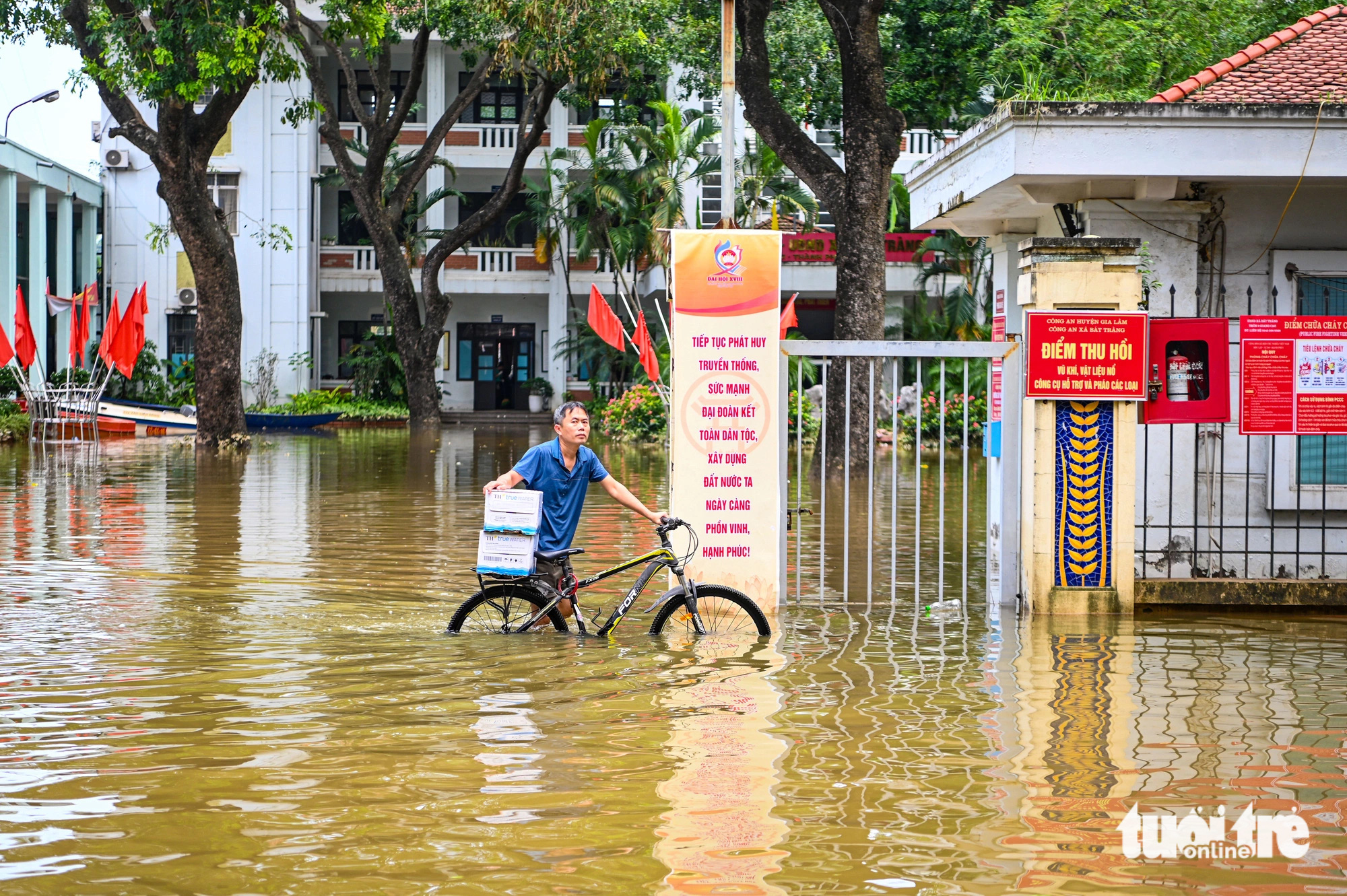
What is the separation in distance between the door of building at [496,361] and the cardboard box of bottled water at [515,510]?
35.5 meters

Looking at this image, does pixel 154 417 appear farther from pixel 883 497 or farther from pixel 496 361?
pixel 883 497

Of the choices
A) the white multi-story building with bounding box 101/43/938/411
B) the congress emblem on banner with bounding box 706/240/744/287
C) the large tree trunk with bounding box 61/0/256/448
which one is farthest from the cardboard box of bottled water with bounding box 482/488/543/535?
the white multi-story building with bounding box 101/43/938/411

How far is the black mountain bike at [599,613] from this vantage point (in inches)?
317

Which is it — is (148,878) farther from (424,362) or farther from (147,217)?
(147,217)

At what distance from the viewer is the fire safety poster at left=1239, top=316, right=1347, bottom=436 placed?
9.52 m

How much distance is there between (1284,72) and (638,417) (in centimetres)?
1958

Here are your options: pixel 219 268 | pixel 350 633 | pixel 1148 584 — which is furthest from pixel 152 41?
pixel 1148 584

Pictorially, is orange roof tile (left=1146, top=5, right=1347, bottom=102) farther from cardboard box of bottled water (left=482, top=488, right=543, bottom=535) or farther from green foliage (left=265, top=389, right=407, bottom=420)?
green foliage (left=265, top=389, right=407, bottom=420)

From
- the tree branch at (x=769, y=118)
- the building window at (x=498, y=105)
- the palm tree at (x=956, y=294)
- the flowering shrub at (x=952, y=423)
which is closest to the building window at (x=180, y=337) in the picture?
the building window at (x=498, y=105)

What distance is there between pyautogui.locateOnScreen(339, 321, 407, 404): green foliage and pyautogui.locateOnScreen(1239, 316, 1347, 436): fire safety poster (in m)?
31.7

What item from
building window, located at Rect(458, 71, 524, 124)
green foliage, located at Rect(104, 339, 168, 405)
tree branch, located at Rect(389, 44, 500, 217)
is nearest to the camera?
tree branch, located at Rect(389, 44, 500, 217)

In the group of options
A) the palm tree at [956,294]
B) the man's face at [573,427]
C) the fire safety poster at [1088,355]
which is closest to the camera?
the man's face at [573,427]

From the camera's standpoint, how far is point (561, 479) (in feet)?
26.6

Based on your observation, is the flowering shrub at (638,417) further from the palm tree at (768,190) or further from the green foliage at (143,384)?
the green foliage at (143,384)
